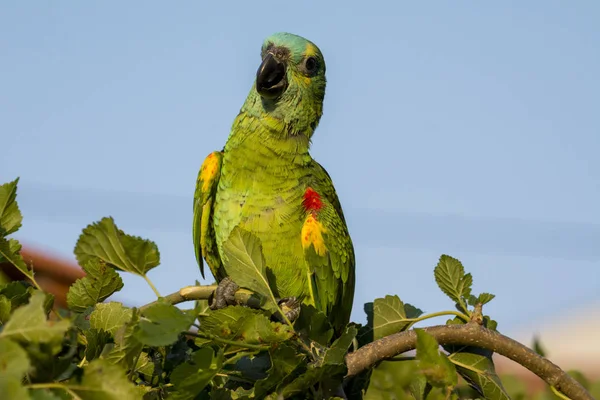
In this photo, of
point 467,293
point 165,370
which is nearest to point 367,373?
point 467,293

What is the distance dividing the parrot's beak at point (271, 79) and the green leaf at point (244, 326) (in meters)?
2.27

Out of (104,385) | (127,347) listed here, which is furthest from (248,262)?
(104,385)

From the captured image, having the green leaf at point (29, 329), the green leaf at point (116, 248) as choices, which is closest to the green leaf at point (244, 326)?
the green leaf at point (116, 248)

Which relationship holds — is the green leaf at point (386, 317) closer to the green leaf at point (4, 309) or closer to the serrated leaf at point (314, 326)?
the serrated leaf at point (314, 326)

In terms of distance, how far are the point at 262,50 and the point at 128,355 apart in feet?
10.0

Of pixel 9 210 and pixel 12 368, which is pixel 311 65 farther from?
pixel 12 368

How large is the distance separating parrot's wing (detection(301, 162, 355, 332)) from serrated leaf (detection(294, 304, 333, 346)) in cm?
139

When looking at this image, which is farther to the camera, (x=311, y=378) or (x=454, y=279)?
(x=454, y=279)

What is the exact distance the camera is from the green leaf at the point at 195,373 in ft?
5.92

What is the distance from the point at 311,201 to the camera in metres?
3.86

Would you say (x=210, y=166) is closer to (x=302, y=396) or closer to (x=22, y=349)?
(x=302, y=396)

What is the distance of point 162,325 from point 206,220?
7.70 ft

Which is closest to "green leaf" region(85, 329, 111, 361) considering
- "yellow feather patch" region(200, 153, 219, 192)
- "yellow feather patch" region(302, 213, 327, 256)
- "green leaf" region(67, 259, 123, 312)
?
"green leaf" region(67, 259, 123, 312)

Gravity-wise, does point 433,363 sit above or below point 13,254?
below
